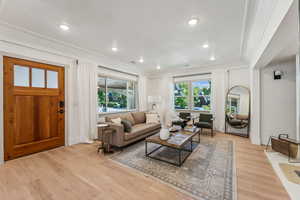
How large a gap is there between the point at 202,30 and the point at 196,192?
278 cm

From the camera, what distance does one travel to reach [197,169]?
226 cm

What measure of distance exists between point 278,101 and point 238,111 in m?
1.22

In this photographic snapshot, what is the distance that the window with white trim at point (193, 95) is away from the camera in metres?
5.30

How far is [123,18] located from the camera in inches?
85.6

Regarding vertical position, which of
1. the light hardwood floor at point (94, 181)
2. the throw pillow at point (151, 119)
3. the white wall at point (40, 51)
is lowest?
the light hardwood floor at point (94, 181)

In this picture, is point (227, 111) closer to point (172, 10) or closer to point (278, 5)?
point (278, 5)

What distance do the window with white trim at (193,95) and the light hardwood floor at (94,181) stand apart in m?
2.86

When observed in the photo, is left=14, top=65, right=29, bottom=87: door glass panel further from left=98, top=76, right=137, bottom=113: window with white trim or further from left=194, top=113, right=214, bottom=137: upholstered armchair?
left=194, top=113, right=214, bottom=137: upholstered armchair

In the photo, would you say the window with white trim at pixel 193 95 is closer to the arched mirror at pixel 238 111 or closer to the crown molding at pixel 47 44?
the arched mirror at pixel 238 111

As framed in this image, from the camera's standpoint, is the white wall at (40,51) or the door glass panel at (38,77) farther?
the door glass panel at (38,77)

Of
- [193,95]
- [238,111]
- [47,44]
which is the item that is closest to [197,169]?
[238,111]

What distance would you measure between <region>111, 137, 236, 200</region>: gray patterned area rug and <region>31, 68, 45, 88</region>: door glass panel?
2401 millimetres

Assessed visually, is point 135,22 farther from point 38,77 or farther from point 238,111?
point 238,111

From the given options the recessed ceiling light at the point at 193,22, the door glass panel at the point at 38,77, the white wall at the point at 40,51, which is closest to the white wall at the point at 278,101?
the recessed ceiling light at the point at 193,22
